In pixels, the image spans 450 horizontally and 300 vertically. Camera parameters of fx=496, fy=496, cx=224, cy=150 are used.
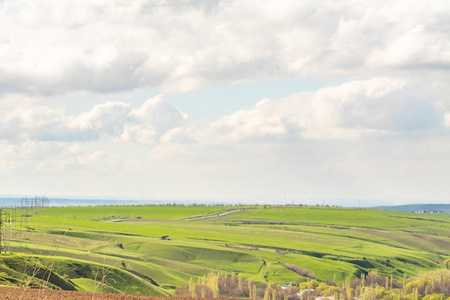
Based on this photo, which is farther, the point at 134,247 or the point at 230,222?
the point at 230,222

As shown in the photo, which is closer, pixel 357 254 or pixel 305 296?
pixel 305 296

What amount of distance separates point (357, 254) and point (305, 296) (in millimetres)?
60337

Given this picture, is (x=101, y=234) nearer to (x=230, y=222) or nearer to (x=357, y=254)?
(x=357, y=254)

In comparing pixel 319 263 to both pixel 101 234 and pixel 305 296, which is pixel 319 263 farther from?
pixel 101 234

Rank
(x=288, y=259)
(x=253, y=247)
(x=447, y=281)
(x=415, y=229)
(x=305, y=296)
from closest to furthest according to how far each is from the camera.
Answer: (x=305, y=296) → (x=447, y=281) → (x=288, y=259) → (x=253, y=247) → (x=415, y=229)

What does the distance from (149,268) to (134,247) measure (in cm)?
2599

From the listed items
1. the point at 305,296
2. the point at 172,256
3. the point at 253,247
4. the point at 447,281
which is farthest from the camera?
the point at 253,247

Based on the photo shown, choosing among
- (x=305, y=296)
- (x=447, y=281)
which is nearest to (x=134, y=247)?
(x=305, y=296)

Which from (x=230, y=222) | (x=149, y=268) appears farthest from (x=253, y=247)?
(x=230, y=222)

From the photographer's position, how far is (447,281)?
7519cm

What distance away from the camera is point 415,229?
182 m

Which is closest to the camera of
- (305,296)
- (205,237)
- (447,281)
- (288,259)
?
(305,296)

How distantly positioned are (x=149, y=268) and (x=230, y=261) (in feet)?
87.1

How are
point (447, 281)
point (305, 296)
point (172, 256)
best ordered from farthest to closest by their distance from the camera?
point (172, 256)
point (447, 281)
point (305, 296)
